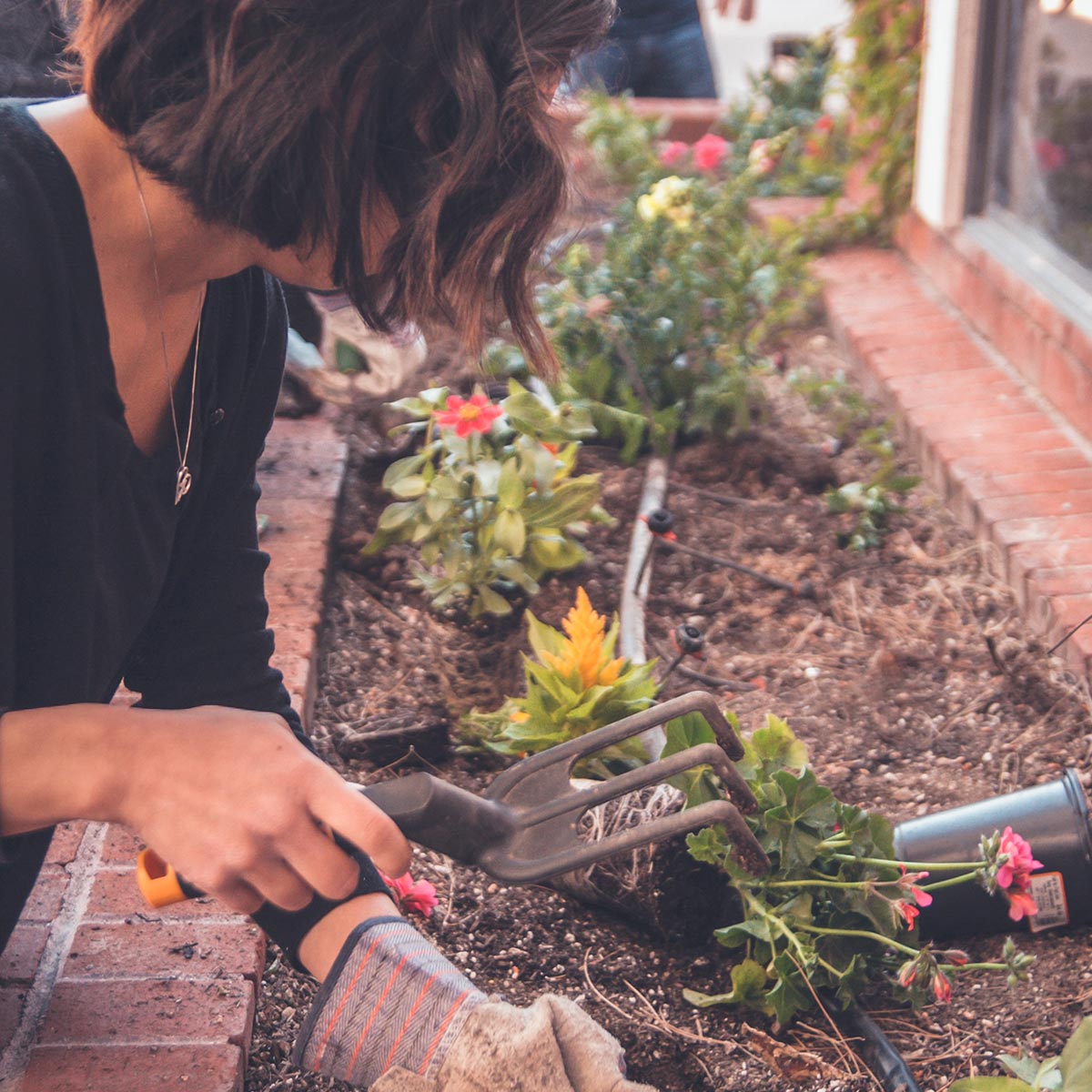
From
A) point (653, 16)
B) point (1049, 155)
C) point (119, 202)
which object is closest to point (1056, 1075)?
point (119, 202)

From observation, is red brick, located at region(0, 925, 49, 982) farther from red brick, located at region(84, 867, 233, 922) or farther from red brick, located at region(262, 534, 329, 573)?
red brick, located at region(262, 534, 329, 573)

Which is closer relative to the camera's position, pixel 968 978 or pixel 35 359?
pixel 35 359

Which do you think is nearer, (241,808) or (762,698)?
(241,808)

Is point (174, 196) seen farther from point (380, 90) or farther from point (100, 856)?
point (100, 856)

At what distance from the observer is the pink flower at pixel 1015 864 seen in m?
1.35

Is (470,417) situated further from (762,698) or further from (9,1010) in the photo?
(9,1010)

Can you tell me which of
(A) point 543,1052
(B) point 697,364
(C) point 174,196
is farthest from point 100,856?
(B) point 697,364

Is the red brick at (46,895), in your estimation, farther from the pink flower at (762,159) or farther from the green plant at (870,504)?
the pink flower at (762,159)

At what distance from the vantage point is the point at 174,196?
1.05 meters

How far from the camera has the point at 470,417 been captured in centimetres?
215

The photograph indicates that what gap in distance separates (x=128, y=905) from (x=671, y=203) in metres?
1.96

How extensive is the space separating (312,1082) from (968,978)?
782 mm

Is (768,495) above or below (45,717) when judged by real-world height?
below

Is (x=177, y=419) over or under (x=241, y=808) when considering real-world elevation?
over
